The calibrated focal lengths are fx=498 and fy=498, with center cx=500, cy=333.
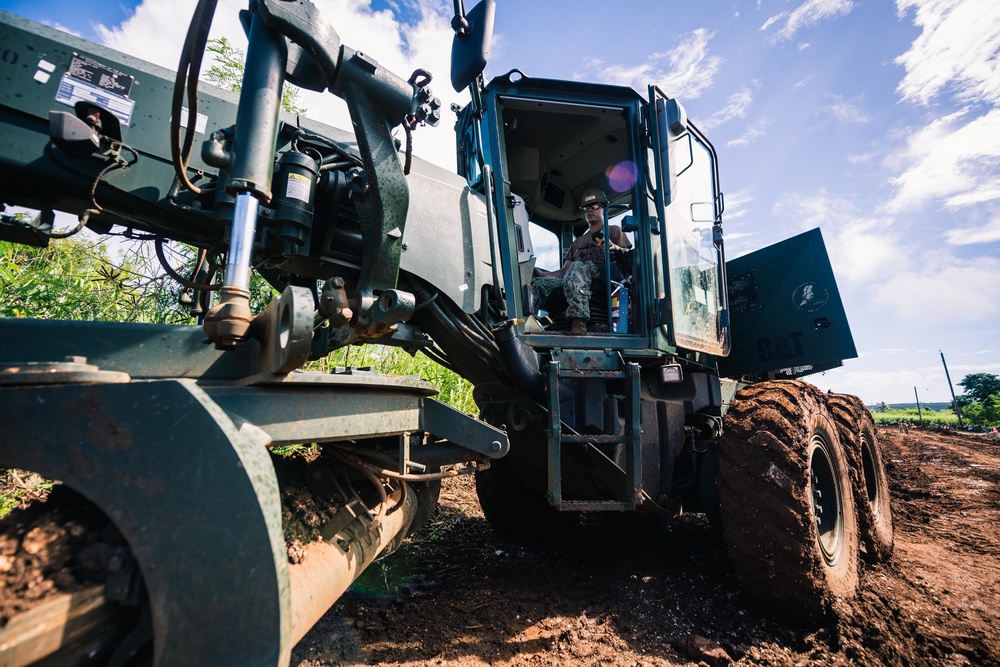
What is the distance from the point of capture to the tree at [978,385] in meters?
32.1

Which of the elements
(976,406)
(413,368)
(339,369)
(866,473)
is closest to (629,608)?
(339,369)

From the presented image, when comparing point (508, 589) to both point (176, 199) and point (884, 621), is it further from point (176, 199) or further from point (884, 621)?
point (176, 199)

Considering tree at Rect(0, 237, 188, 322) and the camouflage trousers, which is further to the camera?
tree at Rect(0, 237, 188, 322)

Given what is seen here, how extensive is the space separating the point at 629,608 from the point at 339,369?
2.31 metres

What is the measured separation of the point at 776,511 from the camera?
2.53 metres

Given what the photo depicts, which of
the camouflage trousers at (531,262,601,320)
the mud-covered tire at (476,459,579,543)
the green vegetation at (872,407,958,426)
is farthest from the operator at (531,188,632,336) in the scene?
the green vegetation at (872,407,958,426)

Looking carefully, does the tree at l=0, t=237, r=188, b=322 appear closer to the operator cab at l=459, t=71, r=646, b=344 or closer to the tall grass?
the tall grass

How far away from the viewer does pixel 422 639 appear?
257 centimetres

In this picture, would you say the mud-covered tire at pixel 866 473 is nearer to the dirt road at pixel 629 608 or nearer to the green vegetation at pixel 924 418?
the dirt road at pixel 629 608

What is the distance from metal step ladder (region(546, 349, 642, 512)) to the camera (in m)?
2.70

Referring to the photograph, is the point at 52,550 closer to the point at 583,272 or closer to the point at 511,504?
the point at 583,272

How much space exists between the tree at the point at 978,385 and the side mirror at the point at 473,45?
42595 mm

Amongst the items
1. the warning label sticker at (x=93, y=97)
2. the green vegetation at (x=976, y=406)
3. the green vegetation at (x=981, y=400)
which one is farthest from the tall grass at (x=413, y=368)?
the green vegetation at (x=981, y=400)

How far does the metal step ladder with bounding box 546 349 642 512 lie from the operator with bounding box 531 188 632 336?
0.95 ft
